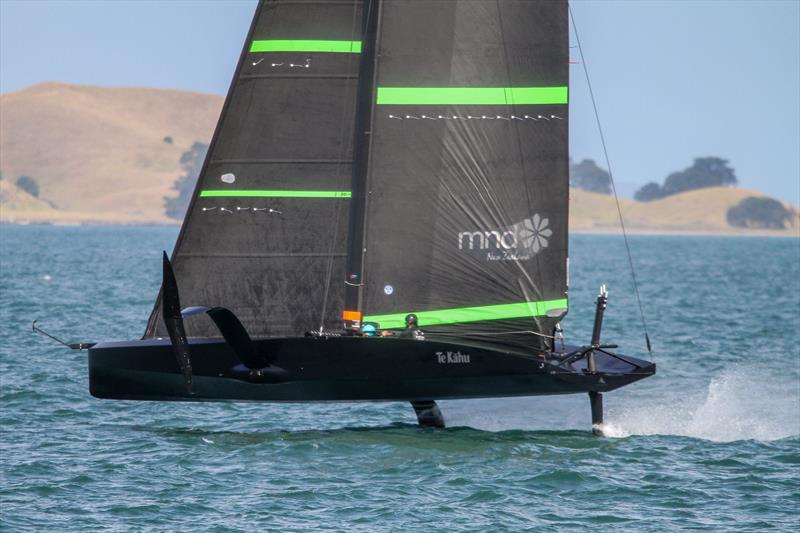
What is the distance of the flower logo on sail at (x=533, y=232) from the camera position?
19.2 metres

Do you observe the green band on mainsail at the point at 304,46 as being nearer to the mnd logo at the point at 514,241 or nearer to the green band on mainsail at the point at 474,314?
the mnd logo at the point at 514,241

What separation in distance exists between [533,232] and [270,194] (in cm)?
367

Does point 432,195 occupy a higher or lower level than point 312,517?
higher

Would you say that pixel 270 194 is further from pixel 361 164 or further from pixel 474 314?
pixel 474 314

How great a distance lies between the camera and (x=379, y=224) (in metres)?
18.8

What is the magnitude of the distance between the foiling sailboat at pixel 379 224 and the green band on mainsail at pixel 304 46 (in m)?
0.02

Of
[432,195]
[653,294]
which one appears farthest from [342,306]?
[653,294]

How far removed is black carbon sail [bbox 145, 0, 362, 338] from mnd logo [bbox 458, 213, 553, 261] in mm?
1992

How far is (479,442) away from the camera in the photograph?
758 inches

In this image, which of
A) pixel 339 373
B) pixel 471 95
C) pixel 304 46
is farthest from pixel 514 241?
pixel 304 46

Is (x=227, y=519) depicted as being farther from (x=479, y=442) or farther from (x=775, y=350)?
(x=775, y=350)

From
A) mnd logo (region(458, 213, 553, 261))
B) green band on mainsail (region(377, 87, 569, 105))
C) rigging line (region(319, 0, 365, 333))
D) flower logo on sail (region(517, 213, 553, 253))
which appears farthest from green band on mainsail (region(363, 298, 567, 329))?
green band on mainsail (region(377, 87, 569, 105))

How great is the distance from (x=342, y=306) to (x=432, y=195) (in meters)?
2.15

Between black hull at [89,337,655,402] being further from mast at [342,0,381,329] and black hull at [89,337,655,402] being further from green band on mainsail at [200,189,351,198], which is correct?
green band on mainsail at [200,189,351,198]
